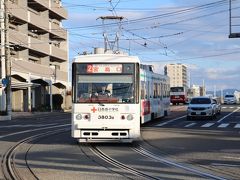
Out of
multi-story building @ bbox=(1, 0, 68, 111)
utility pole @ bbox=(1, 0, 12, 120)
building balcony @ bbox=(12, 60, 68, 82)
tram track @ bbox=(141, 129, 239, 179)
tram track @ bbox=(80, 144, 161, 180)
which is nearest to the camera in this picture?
tram track @ bbox=(80, 144, 161, 180)

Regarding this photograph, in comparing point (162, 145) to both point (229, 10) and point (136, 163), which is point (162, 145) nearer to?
Answer: point (136, 163)

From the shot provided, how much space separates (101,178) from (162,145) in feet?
26.4

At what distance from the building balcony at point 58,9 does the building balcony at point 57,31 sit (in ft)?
5.75

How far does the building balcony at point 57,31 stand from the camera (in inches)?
3001

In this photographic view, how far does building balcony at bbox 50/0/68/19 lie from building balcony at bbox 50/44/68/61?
17.4 ft

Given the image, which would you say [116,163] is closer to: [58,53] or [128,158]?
[128,158]

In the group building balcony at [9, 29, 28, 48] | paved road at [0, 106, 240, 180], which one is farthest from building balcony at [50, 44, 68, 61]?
paved road at [0, 106, 240, 180]

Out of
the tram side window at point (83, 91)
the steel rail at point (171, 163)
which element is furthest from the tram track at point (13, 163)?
the steel rail at point (171, 163)

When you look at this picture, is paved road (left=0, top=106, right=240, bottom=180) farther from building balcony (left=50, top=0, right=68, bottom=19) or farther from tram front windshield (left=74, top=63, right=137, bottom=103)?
building balcony (left=50, top=0, right=68, bottom=19)

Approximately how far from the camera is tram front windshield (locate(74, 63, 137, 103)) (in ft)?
60.8

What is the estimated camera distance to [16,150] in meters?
17.3

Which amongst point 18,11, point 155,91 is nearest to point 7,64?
point 155,91

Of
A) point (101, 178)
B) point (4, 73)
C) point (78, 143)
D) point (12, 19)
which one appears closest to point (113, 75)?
point (78, 143)

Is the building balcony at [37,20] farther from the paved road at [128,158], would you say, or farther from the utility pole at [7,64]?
the paved road at [128,158]
